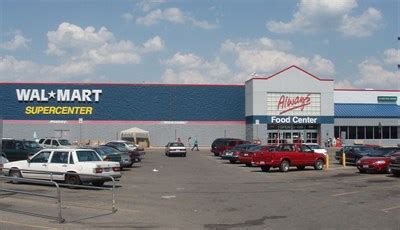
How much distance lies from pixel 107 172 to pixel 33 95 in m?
52.2


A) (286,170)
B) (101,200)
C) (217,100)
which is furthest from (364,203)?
(217,100)

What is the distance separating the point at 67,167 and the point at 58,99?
51438 mm

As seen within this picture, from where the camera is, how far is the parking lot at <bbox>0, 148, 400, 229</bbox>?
1249 centimetres

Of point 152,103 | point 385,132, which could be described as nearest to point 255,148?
point 152,103

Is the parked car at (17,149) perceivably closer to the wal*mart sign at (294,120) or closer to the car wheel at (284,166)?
the car wheel at (284,166)

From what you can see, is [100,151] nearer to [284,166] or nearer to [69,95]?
[284,166]

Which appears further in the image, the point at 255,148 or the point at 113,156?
the point at 255,148

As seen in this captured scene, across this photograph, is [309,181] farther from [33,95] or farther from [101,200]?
[33,95]

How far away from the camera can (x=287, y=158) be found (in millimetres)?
30797

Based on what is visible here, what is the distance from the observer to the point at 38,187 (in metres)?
19.6

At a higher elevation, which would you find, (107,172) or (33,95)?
(33,95)

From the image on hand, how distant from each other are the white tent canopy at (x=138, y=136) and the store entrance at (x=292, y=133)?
15256mm

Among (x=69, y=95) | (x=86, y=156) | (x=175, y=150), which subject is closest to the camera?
(x=86, y=156)

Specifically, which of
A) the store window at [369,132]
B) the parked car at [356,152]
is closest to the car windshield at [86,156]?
the parked car at [356,152]
